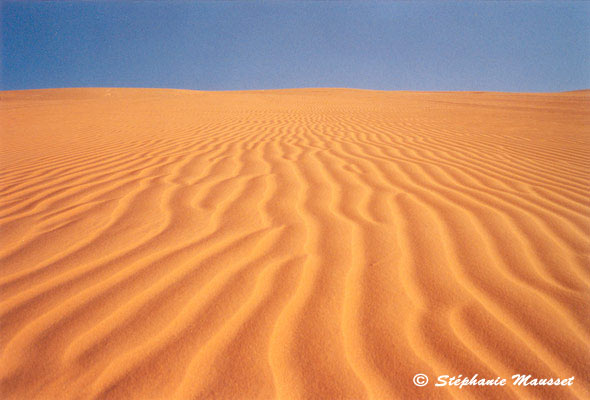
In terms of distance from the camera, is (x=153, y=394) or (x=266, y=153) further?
(x=266, y=153)

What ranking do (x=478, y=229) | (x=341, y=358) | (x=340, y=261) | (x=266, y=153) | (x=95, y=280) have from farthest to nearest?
(x=266, y=153)
(x=478, y=229)
(x=340, y=261)
(x=95, y=280)
(x=341, y=358)

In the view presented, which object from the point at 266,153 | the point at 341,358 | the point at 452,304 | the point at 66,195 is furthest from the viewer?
the point at 266,153

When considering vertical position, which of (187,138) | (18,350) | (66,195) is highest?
(18,350)

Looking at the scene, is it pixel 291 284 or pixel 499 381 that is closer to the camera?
pixel 499 381

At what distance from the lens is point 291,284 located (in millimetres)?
1578

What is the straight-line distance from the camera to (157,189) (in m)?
2.86

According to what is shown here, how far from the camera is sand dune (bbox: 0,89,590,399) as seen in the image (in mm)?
1153

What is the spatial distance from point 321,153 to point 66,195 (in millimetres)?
2791

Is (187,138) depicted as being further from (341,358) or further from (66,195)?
(341,358)

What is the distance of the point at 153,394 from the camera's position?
109 centimetres

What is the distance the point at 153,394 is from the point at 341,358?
638 mm

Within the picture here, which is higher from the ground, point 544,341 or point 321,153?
point 544,341

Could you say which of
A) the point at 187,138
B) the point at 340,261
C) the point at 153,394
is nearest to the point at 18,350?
the point at 153,394

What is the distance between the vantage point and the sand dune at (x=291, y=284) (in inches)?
45.4
